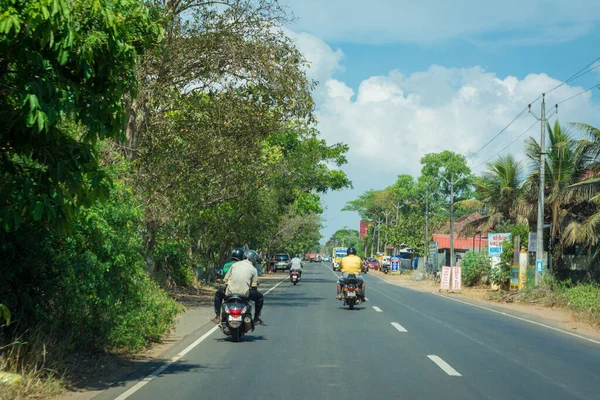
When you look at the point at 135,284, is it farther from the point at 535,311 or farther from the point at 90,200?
the point at 535,311

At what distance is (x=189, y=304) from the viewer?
25625 mm

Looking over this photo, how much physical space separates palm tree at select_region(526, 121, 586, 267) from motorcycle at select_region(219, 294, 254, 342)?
63.1ft

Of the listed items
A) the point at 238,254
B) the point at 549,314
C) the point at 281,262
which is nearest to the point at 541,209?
the point at 549,314

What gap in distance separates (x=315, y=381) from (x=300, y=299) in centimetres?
1874

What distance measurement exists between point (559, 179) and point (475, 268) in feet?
37.3

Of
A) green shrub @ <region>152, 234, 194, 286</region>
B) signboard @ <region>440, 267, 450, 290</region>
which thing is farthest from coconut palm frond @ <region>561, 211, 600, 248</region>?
green shrub @ <region>152, 234, 194, 286</region>

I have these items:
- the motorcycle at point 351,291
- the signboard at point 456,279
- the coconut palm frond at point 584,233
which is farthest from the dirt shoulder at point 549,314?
the motorcycle at point 351,291

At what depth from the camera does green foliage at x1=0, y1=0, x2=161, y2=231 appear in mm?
6852

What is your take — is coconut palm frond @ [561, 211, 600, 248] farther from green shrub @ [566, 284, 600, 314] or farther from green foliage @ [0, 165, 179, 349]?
green foliage @ [0, 165, 179, 349]

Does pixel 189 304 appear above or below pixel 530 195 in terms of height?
below

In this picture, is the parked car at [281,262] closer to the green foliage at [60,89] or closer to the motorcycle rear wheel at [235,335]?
the motorcycle rear wheel at [235,335]

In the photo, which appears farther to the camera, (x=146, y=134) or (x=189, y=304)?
(x=189, y=304)

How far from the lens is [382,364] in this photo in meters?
11.1

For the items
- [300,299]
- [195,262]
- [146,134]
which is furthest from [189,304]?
[195,262]
